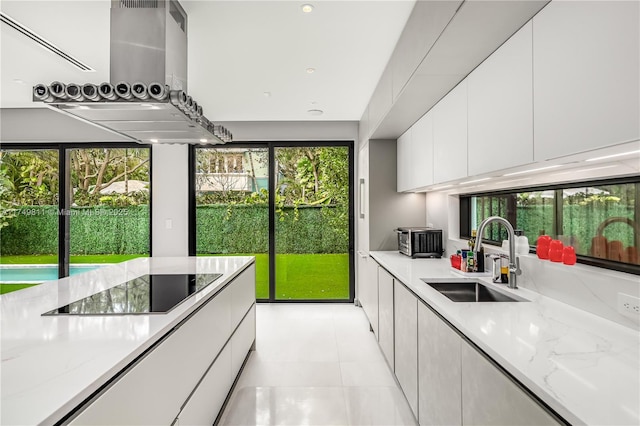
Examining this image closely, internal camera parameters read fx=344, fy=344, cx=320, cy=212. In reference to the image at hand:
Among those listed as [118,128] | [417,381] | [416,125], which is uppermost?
[416,125]

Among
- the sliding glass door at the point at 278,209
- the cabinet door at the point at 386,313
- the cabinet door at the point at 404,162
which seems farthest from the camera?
the sliding glass door at the point at 278,209

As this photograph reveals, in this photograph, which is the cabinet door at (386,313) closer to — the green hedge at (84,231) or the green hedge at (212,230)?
the green hedge at (212,230)

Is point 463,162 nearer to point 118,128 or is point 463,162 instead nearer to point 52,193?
point 118,128

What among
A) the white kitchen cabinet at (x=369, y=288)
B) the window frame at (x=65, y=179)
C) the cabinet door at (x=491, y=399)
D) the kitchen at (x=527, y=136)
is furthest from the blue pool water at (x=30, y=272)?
the cabinet door at (x=491, y=399)

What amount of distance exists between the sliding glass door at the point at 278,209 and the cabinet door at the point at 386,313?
5.99ft

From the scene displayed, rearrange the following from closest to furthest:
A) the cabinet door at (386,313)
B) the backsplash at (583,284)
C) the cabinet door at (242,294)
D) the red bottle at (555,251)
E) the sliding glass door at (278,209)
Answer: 1. the backsplash at (583,284)
2. the red bottle at (555,251)
3. the cabinet door at (242,294)
4. the cabinet door at (386,313)
5. the sliding glass door at (278,209)

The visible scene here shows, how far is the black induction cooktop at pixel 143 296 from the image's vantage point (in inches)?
58.7

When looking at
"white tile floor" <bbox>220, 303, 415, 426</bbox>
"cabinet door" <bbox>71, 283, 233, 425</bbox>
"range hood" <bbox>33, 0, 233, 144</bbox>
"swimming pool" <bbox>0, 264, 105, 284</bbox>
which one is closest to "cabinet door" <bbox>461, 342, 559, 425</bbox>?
"white tile floor" <bbox>220, 303, 415, 426</bbox>

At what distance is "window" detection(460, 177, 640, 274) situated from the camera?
Result: 1.51 m

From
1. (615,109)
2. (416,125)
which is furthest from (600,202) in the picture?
(416,125)

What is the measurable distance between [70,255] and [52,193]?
0.88 m

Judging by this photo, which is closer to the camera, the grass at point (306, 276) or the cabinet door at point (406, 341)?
the cabinet door at point (406, 341)

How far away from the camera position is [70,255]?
4.78 m

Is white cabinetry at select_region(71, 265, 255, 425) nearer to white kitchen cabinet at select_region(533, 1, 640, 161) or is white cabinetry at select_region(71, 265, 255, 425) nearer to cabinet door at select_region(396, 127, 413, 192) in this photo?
white kitchen cabinet at select_region(533, 1, 640, 161)
